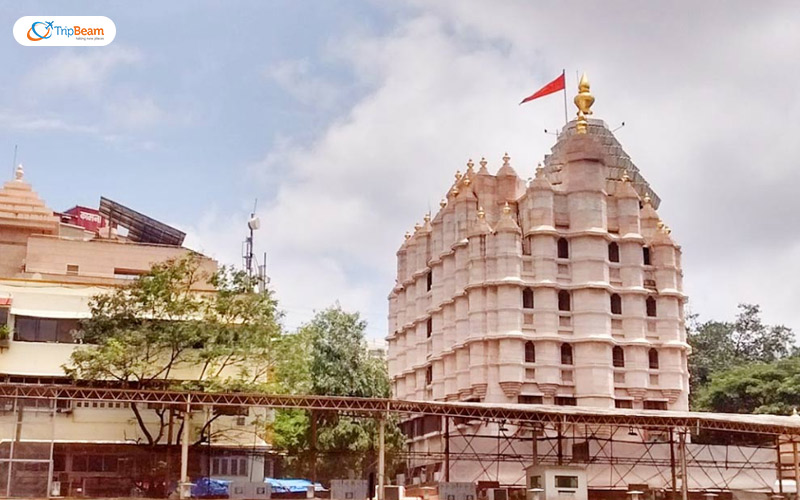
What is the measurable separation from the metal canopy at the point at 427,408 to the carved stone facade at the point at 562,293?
1068 cm

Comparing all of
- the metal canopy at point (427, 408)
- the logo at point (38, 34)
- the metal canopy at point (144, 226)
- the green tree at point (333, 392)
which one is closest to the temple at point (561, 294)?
the green tree at point (333, 392)

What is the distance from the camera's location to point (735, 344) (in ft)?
300

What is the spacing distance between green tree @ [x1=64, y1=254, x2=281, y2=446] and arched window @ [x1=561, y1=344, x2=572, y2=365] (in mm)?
17711

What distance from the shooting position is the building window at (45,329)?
153 ft

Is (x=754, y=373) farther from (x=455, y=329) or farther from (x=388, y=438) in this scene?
(x=388, y=438)

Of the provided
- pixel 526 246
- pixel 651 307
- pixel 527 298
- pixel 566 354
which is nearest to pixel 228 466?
pixel 527 298

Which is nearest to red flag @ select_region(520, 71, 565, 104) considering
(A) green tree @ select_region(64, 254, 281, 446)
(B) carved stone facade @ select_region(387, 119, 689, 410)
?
(B) carved stone facade @ select_region(387, 119, 689, 410)

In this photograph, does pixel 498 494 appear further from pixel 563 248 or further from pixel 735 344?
pixel 735 344

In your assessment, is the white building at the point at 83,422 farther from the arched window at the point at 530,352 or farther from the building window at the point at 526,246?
the building window at the point at 526,246

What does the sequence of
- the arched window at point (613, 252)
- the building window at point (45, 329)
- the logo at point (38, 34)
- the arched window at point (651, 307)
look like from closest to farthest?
1. the logo at point (38, 34)
2. the building window at point (45, 329)
3. the arched window at point (613, 252)
4. the arched window at point (651, 307)

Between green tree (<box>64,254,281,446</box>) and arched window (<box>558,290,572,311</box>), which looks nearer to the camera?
green tree (<box>64,254,281,446</box>)

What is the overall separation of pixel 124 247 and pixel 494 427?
23664mm

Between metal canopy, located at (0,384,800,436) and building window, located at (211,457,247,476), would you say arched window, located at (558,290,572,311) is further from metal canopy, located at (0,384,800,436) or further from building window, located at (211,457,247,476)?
building window, located at (211,457,247,476)

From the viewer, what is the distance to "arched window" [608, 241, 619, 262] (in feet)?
193
